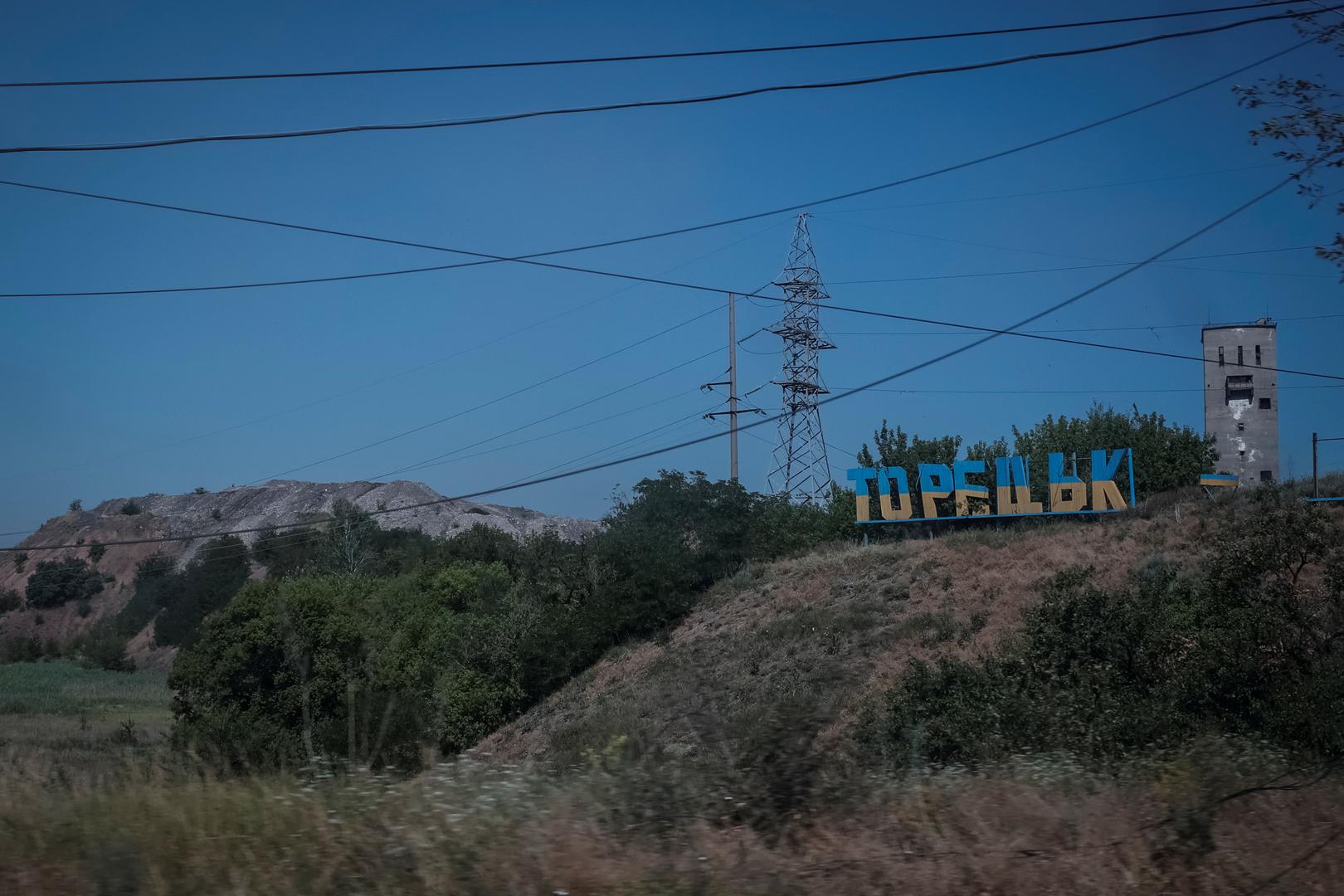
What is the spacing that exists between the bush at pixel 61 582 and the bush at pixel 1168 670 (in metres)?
56.7

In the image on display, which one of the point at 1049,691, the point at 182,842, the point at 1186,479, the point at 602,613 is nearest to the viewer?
the point at 182,842

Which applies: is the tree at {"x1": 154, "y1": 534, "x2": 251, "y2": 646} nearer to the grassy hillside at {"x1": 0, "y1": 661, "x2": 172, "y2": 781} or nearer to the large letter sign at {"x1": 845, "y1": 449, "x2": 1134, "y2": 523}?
the grassy hillside at {"x1": 0, "y1": 661, "x2": 172, "y2": 781}

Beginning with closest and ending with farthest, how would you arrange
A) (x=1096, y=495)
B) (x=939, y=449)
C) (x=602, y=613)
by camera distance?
(x=602, y=613) → (x=1096, y=495) → (x=939, y=449)

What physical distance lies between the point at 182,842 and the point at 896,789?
4.65 metres

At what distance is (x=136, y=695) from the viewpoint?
43.7 m

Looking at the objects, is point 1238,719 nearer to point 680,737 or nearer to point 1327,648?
point 1327,648

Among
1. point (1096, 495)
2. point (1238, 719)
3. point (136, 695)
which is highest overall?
point (1096, 495)

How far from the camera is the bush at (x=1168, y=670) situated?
41.9ft

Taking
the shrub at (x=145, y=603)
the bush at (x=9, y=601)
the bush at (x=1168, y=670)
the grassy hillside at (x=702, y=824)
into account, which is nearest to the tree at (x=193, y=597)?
the shrub at (x=145, y=603)

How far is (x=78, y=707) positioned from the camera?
32125 millimetres

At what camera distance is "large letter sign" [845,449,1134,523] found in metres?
54.4

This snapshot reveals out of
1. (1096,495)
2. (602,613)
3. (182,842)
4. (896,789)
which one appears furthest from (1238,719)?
(1096,495)

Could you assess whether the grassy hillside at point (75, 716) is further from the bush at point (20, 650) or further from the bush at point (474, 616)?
the bush at point (20, 650)

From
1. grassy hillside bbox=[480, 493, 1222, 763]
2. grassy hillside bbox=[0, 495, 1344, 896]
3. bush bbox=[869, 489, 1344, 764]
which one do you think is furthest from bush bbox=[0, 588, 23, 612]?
grassy hillside bbox=[0, 495, 1344, 896]
